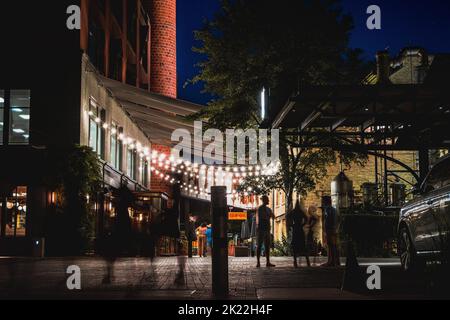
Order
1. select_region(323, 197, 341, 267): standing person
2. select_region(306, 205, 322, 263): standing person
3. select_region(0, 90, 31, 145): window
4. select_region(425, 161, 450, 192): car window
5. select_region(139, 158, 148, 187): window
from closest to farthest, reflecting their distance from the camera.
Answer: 1. select_region(425, 161, 450, 192): car window
2. select_region(323, 197, 341, 267): standing person
3. select_region(306, 205, 322, 263): standing person
4. select_region(0, 90, 31, 145): window
5. select_region(139, 158, 148, 187): window

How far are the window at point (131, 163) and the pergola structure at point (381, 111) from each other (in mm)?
22960

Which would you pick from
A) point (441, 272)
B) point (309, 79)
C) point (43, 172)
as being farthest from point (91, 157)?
point (441, 272)

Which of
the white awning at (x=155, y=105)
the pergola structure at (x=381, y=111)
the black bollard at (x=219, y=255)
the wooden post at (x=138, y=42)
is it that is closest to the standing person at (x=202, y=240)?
the white awning at (x=155, y=105)

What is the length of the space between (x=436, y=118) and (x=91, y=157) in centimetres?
1442

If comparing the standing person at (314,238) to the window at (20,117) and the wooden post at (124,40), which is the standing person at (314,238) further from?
the wooden post at (124,40)

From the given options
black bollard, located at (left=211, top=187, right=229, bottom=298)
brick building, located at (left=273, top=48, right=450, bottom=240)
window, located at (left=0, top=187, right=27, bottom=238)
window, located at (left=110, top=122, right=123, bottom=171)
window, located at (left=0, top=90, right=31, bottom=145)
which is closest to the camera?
black bollard, located at (left=211, top=187, right=229, bottom=298)

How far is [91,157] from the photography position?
2495 centimetres

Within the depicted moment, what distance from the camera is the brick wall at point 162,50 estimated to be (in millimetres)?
48000

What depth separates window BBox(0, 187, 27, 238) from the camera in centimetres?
2467

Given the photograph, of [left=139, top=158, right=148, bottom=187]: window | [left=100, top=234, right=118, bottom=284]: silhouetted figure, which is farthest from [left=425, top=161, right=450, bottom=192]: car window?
[left=139, top=158, right=148, bottom=187]: window

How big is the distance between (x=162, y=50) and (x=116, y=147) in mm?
16633

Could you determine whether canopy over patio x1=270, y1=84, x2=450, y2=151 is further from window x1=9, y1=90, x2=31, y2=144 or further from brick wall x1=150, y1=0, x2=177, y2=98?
brick wall x1=150, y1=0, x2=177, y2=98

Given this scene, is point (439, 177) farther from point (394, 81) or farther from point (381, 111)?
point (394, 81)
